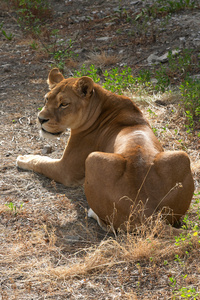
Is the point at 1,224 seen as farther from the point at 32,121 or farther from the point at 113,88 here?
the point at 113,88

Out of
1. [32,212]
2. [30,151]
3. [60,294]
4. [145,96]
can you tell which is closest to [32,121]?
[30,151]

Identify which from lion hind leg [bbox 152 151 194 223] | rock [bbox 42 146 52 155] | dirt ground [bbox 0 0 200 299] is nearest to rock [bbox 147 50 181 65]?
dirt ground [bbox 0 0 200 299]

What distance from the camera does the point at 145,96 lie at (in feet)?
24.4

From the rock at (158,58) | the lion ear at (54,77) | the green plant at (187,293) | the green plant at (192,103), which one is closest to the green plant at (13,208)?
the lion ear at (54,77)

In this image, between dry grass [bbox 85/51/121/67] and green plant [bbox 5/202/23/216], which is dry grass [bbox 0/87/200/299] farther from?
dry grass [bbox 85/51/121/67]

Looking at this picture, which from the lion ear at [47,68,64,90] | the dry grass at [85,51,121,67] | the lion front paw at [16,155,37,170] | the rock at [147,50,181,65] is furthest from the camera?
the dry grass at [85,51,121,67]

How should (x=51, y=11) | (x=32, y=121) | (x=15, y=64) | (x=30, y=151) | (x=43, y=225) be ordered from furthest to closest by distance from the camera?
(x=51, y=11)
(x=15, y=64)
(x=32, y=121)
(x=30, y=151)
(x=43, y=225)

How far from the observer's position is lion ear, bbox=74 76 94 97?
16.9 feet

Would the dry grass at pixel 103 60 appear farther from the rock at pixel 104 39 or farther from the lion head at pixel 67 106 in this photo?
the lion head at pixel 67 106

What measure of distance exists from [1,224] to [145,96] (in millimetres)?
3670

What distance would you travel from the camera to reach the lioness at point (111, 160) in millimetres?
4145

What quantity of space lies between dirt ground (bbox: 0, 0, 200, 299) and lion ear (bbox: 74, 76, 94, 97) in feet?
3.72

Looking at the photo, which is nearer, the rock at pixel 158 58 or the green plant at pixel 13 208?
the green plant at pixel 13 208

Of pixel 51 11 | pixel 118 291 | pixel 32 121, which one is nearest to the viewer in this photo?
pixel 118 291
